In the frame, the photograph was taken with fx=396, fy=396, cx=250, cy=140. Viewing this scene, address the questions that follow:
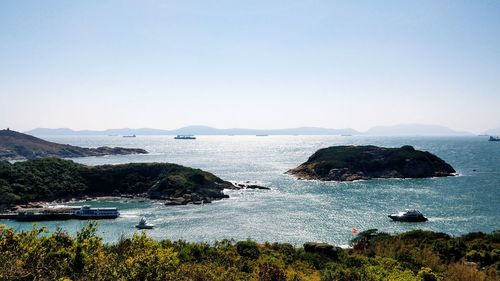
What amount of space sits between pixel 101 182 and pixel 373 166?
336 feet

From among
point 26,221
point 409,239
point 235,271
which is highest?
point 235,271

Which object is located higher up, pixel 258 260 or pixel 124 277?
pixel 124 277

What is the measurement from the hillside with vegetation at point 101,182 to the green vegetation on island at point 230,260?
69.2m

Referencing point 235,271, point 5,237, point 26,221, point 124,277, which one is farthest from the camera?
point 26,221

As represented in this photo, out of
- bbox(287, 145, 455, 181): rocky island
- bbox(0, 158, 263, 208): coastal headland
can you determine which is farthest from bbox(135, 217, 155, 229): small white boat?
bbox(287, 145, 455, 181): rocky island

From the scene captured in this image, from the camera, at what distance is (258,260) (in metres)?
36.1

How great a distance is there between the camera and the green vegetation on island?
19.4m

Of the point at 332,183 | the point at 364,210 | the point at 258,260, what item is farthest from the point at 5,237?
the point at 332,183

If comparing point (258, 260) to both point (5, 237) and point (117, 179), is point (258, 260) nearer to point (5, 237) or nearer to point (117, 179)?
point (5, 237)

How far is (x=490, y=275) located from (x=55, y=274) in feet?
112

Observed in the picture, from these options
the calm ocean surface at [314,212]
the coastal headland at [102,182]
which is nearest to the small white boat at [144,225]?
the calm ocean surface at [314,212]

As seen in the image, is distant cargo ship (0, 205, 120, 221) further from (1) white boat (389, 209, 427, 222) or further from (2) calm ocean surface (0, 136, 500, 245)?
(1) white boat (389, 209, 427, 222)

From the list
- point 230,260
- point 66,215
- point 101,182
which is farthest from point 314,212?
point 101,182

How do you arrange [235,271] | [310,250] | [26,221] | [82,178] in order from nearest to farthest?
[235,271]
[310,250]
[26,221]
[82,178]
